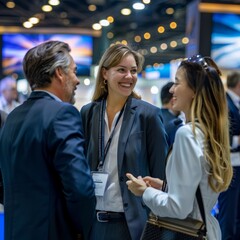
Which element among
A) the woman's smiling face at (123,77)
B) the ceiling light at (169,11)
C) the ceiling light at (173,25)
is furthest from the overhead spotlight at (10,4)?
the woman's smiling face at (123,77)

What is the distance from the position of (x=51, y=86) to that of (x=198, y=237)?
0.87 meters

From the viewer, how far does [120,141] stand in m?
2.35

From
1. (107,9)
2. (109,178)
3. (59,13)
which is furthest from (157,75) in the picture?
(109,178)

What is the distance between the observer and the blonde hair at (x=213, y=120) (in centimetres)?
179

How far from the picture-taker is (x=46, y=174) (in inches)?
71.1

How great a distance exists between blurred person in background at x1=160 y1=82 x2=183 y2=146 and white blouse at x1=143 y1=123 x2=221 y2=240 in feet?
7.13

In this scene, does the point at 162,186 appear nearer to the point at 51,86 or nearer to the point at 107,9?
the point at 51,86

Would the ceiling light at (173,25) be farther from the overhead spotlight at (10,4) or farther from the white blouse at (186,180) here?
the white blouse at (186,180)

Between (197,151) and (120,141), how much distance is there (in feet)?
2.19

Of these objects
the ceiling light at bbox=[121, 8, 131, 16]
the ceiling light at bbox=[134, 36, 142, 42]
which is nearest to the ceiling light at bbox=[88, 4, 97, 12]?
the ceiling light at bbox=[121, 8, 131, 16]

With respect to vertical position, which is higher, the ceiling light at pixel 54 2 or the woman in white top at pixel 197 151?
the ceiling light at pixel 54 2

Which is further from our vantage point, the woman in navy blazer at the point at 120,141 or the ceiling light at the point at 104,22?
the ceiling light at the point at 104,22

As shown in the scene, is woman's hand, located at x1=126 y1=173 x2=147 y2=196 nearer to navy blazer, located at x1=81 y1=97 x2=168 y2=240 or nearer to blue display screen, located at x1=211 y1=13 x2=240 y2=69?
navy blazer, located at x1=81 y1=97 x2=168 y2=240

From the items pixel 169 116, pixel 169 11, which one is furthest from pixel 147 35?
pixel 169 116
